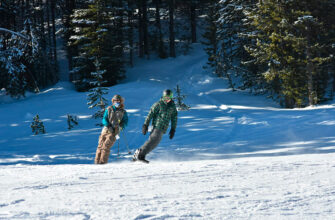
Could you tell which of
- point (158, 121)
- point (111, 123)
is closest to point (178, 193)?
point (158, 121)

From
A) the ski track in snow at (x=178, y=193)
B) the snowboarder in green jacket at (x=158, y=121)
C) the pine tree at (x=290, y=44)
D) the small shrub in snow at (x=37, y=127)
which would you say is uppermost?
the pine tree at (x=290, y=44)

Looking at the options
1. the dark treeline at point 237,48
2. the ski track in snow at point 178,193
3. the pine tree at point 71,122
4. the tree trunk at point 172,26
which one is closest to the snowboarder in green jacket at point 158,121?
the ski track in snow at point 178,193

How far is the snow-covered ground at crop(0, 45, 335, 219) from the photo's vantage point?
3.13 metres

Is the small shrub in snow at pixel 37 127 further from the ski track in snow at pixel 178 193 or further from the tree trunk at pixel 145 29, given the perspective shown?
the tree trunk at pixel 145 29

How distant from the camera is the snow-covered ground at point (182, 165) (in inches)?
123

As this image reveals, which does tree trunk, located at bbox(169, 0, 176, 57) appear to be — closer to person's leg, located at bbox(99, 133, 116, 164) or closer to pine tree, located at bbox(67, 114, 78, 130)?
pine tree, located at bbox(67, 114, 78, 130)

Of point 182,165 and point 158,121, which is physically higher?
point 158,121

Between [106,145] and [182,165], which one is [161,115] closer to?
[182,165]

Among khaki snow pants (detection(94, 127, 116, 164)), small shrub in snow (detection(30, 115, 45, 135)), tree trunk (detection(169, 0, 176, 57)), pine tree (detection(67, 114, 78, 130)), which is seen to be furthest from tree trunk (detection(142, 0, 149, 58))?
khaki snow pants (detection(94, 127, 116, 164))

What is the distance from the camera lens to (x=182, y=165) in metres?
5.55

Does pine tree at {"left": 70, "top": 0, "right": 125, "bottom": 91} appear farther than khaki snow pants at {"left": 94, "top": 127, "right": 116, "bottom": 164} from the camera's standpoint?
Yes

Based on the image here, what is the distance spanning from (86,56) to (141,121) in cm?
1084

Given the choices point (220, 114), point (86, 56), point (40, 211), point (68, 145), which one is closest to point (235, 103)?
point (220, 114)

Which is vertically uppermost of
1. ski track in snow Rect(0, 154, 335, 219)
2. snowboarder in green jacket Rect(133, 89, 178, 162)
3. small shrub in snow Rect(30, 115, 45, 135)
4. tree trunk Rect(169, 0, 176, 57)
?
tree trunk Rect(169, 0, 176, 57)
